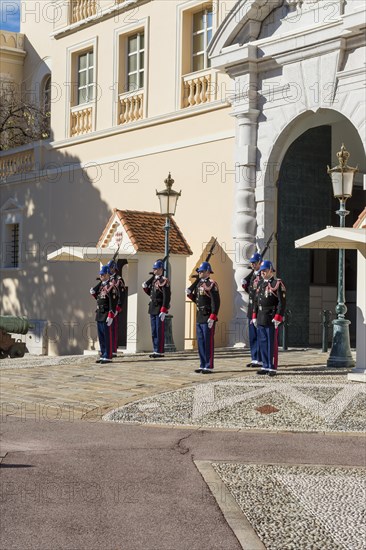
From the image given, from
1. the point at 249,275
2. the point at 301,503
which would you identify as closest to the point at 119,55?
the point at 249,275

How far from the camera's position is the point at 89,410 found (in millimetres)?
11688

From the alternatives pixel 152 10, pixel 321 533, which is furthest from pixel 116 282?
pixel 321 533

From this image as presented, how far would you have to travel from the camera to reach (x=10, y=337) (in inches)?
880

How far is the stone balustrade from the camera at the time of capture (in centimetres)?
2773

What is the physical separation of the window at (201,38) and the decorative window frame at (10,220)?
7.56 meters

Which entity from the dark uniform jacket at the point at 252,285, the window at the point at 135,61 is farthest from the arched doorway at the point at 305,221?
the window at the point at 135,61

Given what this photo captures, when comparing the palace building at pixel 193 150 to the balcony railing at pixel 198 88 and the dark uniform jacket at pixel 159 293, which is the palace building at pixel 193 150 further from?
the dark uniform jacket at pixel 159 293

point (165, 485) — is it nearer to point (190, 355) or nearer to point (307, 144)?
point (190, 355)

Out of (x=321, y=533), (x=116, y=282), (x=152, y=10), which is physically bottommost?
(x=321, y=533)

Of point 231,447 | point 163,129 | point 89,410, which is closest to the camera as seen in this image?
point 231,447

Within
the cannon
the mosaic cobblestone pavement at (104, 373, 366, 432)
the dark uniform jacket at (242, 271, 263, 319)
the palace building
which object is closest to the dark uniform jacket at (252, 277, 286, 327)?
the dark uniform jacket at (242, 271, 263, 319)

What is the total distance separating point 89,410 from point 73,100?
16.1m

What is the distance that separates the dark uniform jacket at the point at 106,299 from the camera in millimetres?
17516

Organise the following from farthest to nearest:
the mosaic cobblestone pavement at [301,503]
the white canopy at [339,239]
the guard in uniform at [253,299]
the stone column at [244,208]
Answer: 1. the stone column at [244,208]
2. the guard in uniform at [253,299]
3. the white canopy at [339,239]
4. the mosaic cobblestone pavement at [301,503]
